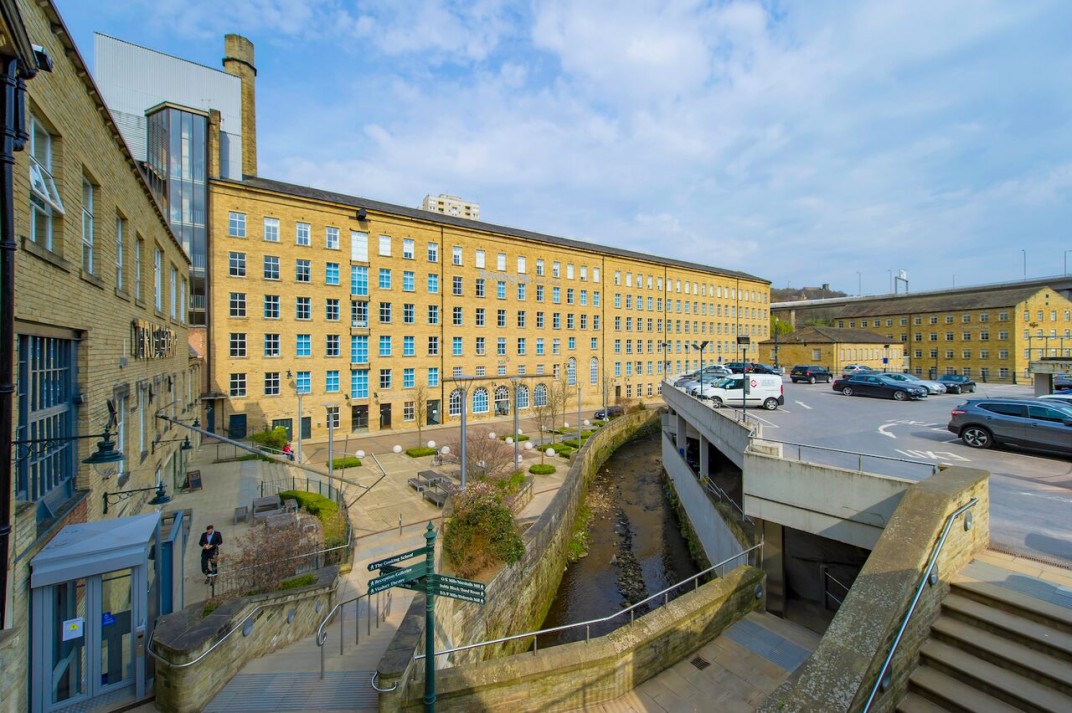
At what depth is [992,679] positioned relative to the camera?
5820mm

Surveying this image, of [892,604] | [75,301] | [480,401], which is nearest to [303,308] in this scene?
[480,401]

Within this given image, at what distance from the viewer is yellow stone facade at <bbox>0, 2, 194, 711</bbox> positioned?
5750 mm

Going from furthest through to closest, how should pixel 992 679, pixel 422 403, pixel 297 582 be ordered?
pixel 422 403, pixel 297 582, pixel 992 679

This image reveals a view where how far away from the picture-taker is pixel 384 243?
37.9 meters

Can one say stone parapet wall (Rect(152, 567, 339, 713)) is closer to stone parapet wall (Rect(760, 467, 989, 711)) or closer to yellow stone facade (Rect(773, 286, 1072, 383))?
stone parapet wall (Rect(760, 467, 989, 711))

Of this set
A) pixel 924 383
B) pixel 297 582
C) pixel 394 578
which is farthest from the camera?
pixel 924 383

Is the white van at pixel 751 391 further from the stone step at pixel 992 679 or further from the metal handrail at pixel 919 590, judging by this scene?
the stone step at pixel 992 679

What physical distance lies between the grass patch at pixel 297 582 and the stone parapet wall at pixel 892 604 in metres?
8.98

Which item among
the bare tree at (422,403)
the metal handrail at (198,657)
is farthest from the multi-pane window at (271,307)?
the metal handrail at (198,657)

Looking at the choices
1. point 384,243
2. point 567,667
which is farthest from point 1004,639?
point 384,243

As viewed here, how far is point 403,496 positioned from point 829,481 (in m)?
16.3

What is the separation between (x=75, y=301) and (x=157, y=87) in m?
38.5

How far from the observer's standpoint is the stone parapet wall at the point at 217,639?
21.0ft

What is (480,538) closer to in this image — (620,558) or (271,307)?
(620,558)
